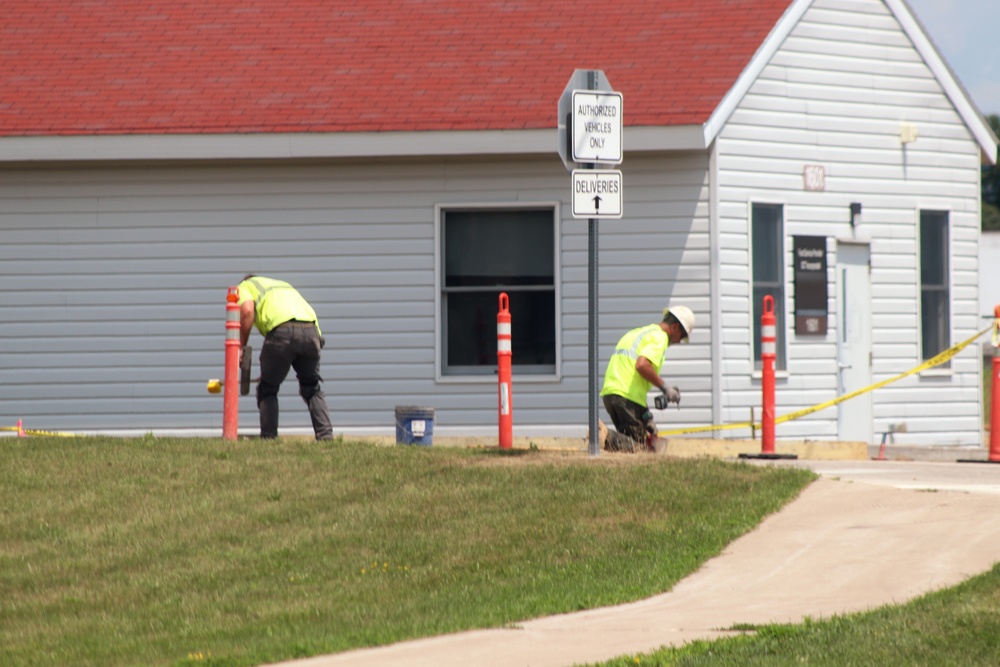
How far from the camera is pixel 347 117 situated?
50.1 feet

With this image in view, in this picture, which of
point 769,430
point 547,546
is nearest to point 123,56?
point 769,430

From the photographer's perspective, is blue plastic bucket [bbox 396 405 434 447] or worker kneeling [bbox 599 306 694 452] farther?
blue plastic bucket [bbox 396 405 434 447]

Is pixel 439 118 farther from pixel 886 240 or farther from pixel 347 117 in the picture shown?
pixel 886 240

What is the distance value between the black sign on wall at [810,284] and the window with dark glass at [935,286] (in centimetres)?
163

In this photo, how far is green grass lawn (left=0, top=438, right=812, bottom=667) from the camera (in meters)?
7.41

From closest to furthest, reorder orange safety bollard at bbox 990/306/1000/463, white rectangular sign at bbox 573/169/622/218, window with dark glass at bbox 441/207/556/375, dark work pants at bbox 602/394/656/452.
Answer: white rectangular sign at bbox 573/169/622/218 → dark work pants at bbox 602/394/656/452 → orange safety bollard at bbox 990/306/1000/463 → window with dark glass at bbox 441/207/556/375

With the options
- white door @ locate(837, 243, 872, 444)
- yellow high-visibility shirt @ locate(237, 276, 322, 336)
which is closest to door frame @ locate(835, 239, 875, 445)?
white door @ locate(837, 243, 872, 444)

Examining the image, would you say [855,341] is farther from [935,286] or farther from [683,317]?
[683,317]

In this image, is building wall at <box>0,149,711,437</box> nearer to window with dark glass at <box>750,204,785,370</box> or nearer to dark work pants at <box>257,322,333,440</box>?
window with dark glass at <box>750,204,785,370</box>

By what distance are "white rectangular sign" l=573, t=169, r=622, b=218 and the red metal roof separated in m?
4.10

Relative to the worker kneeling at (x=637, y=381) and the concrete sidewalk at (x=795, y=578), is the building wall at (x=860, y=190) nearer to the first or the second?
the worker kneeling at (x=637, y=381)

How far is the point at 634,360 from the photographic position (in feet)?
42.4

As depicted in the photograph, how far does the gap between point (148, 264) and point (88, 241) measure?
694mm

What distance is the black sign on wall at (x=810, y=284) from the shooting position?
15.9 metres
